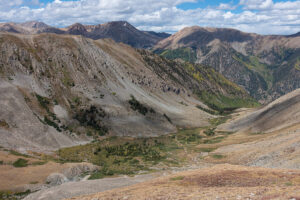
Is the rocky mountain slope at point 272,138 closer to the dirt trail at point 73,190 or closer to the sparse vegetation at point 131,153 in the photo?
the sparse vegetation at point 131,153

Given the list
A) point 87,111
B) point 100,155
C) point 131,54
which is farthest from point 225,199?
point 131,54

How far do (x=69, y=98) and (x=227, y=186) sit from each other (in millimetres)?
83425

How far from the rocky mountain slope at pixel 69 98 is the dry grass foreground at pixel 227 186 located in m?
49.2

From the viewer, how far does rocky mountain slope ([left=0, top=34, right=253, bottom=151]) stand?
254 ft

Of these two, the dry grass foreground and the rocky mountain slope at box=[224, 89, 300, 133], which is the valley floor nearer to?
the dry grass foreground

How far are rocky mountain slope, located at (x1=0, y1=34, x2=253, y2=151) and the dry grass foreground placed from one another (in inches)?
1936

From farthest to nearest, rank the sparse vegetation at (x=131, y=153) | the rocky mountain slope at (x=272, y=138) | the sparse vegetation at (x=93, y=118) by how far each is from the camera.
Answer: the sparse vegetation at (x=93, y=118) → the sparse vegetation at (x=131, y=153) → the rocky mountain slope at (x=272, y=138)

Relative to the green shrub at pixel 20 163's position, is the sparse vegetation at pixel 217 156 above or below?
below

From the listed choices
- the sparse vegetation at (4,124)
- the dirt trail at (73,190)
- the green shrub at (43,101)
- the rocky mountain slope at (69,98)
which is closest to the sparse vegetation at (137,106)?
the rocky mountain slope at (69,98)

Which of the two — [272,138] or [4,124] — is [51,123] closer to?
[4,124]

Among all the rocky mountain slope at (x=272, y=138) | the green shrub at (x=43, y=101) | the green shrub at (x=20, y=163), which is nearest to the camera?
the rocky mountain slope at (x=272, y=138)

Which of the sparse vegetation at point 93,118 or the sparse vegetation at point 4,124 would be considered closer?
the sparse vegetation at point 4,124

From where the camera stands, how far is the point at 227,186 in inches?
1072

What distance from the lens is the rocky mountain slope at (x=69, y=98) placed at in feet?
254
